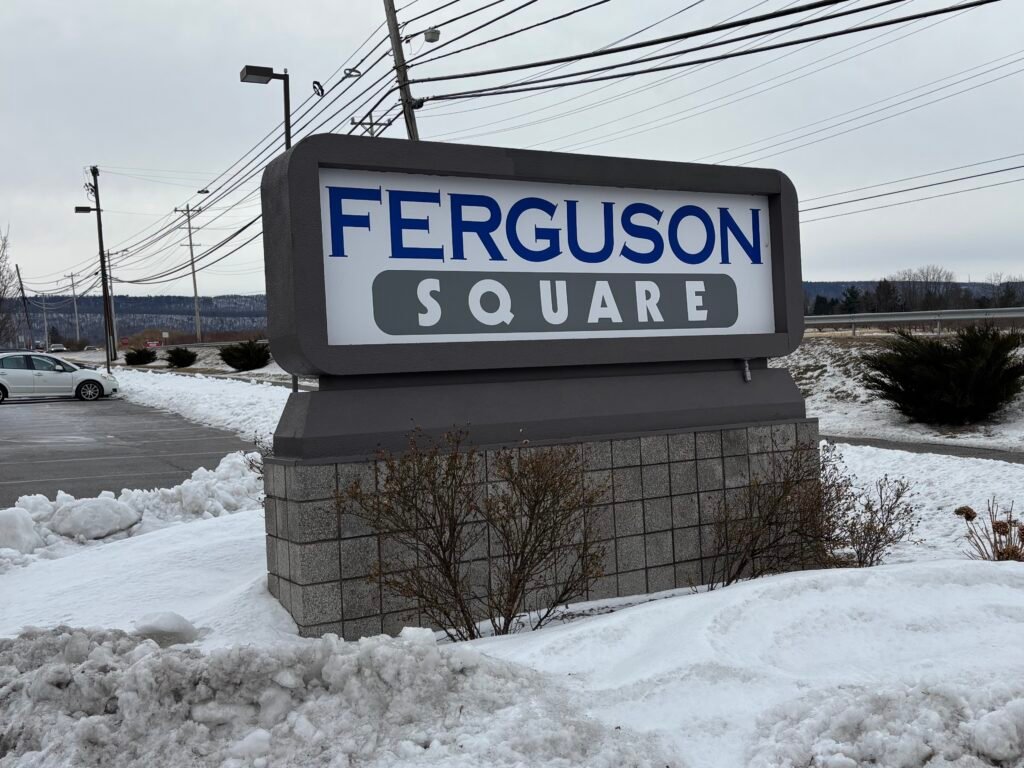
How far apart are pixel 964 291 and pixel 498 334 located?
65.7 m

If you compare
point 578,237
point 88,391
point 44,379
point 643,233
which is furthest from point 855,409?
point 44,379

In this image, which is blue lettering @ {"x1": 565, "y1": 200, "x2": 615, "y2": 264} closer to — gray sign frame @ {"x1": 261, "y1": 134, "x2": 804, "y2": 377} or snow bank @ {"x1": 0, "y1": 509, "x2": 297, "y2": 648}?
gray sign frame @ {"x1": 261, "y1": 134, "x2": 804, "y2": 377}

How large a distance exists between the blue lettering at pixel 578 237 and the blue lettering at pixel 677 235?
0.56m

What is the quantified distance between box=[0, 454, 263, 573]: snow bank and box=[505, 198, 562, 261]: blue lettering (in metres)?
4.59

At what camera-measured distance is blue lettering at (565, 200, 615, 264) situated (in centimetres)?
691

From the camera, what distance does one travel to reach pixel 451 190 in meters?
6.44

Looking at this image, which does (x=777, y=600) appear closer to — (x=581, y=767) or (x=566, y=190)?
(x=581, y=767)

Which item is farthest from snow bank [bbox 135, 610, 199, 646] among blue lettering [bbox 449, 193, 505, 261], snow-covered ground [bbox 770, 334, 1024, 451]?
snow-covered ground [bbox 770, 334, 1024, 451]

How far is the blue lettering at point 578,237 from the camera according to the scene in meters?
6.91

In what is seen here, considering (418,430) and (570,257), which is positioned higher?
(570,257)

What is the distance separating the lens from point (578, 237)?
6945 mm

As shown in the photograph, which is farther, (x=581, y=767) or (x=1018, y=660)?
(x=1018, y=660)

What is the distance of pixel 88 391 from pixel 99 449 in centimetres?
1424

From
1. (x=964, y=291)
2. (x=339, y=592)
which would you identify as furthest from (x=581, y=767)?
(x=964, y=291)
